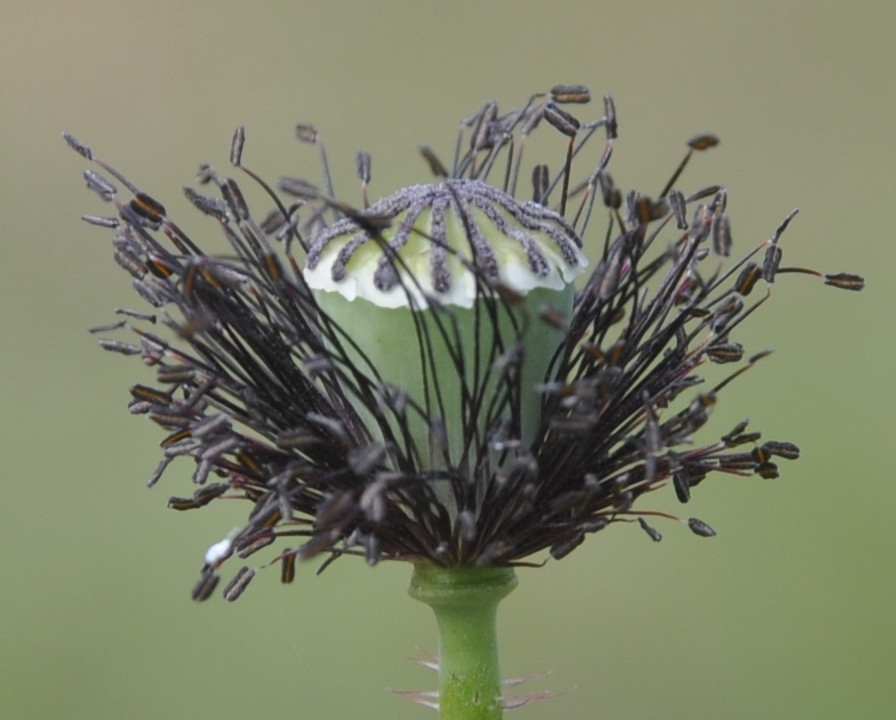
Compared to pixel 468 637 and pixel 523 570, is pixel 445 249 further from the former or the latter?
pixel 523 570

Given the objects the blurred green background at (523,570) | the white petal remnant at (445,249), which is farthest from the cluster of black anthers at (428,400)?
the blurred green background at (523,570)

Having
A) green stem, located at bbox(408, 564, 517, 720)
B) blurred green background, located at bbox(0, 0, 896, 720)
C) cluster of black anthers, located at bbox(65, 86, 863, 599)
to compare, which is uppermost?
blurred green background, located at bbox(0, 0, 896, 720)

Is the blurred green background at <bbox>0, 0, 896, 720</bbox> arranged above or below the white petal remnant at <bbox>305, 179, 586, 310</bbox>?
above

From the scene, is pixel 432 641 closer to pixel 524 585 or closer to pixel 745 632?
pixel 524 585

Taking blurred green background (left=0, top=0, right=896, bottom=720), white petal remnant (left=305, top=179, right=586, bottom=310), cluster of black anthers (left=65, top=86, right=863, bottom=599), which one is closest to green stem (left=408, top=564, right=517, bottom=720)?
cluster of black anthers (left=65, top=86, right=863, bottom=599)

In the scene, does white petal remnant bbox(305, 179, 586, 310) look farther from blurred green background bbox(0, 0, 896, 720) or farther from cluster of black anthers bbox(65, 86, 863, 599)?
blurred green background bbox(0, 0, 896, 720)

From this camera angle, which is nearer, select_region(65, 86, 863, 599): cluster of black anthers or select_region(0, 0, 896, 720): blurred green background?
select_region(65, 86, 863, 599): cluster of black anthers

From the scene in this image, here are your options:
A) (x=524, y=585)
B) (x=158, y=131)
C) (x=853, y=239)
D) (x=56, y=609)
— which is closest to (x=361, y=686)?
(x=524, y=585)
